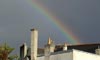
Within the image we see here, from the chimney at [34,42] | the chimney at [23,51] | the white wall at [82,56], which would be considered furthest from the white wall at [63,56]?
the chimney at [23,51]

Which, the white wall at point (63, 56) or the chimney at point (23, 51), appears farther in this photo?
the chimney at point (23, 51)

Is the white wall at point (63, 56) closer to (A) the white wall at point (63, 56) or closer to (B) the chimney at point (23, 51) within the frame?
(A) the white wall at point (63, 56)

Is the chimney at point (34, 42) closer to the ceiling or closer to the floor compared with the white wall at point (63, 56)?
closer to the ceiling

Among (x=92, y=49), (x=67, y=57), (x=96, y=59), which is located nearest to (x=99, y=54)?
(x=96, y=59)

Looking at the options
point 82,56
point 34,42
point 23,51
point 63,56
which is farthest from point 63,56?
point 23,51

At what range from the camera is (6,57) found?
2805 inches

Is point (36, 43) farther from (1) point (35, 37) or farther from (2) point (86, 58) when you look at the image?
(2) point (86, 58)

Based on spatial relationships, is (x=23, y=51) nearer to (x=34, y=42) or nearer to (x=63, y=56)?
(x=34, y=42)

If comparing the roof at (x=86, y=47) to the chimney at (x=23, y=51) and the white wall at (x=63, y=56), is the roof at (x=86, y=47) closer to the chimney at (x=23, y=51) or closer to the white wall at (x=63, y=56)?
the chimney at (x=23, y=51)

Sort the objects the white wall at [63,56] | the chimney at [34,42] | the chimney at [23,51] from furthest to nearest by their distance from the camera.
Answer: the chimney at [23,51] → the chimney at [34,42] → the white wall at [63,56]

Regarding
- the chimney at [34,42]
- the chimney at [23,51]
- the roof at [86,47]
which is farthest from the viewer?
the chimney at [23,51]

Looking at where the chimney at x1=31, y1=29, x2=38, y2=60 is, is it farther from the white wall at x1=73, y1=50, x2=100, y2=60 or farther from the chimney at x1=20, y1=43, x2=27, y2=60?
the chimney at x1=20, y1=43, x2=27, y2=60

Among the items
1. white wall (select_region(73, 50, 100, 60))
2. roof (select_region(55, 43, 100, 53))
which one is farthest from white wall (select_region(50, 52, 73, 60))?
roof (select_region(55, 43, 100, 53))

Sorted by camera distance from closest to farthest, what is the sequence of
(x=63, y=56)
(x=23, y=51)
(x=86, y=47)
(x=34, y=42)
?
(x=63, y=56) → (x=34, y=42) → (x=86, y=47) → (x=23, y=51)
